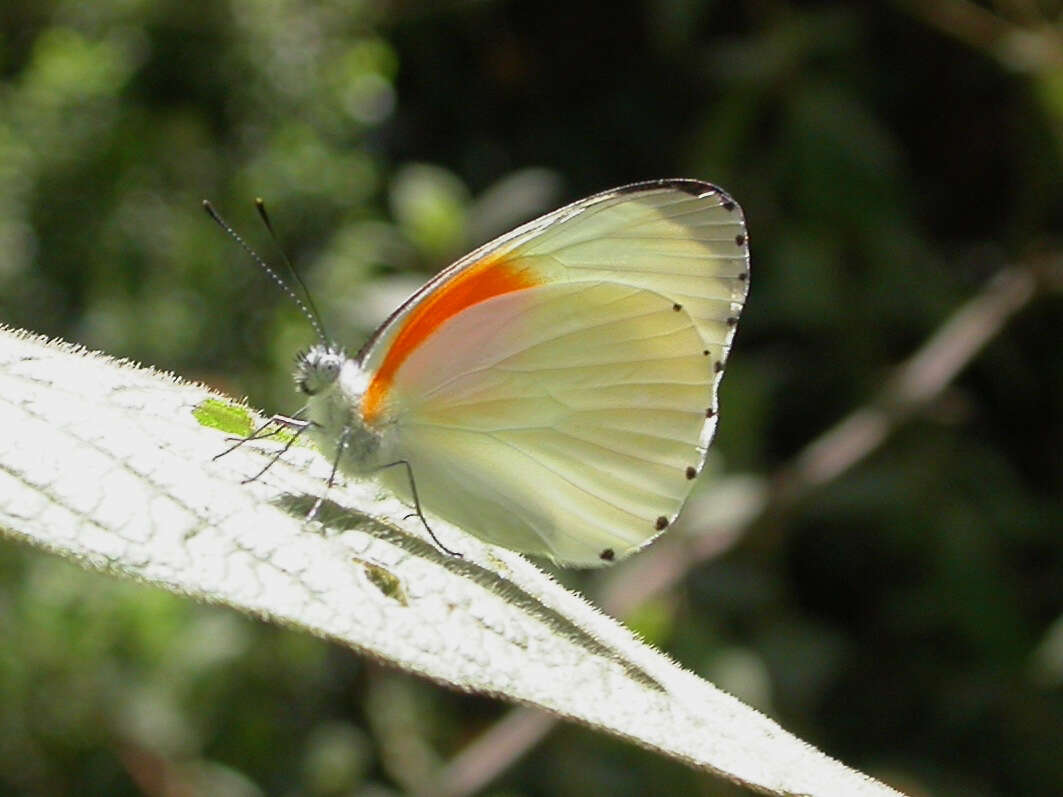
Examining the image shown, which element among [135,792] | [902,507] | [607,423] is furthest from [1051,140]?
[135,792]

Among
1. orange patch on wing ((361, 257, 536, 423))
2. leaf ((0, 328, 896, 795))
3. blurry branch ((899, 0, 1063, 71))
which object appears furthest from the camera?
blurry branch ((899, 0, 1063, 71))

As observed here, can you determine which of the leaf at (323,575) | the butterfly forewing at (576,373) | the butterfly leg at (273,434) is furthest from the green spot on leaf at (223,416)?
the butterfly forewing at (576,373)

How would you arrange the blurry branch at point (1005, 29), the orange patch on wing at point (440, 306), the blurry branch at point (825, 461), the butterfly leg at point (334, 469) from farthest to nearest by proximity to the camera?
the blurry branch at point (1005, 29) → the blurry branch at point (825, 461) → the orange patch on wing at point (440, 306) → the butterfly leg at point (334, 469)

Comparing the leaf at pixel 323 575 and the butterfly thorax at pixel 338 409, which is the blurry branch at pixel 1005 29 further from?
Result: the leaf at pixel 323 575

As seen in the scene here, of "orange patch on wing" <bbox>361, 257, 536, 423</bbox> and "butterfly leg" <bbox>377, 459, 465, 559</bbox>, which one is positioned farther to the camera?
"orange patch on wing" <bbox>361, 257, 536, 423</bbox>

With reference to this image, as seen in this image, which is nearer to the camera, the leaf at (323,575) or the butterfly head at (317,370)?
the leaf at (323,575)

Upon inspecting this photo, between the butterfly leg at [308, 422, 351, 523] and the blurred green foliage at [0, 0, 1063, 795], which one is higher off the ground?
the butterfly leg at [308, 422, 351, 523]

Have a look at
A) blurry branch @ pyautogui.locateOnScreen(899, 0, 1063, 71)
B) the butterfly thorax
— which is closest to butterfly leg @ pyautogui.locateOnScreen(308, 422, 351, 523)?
the butterfly thorax

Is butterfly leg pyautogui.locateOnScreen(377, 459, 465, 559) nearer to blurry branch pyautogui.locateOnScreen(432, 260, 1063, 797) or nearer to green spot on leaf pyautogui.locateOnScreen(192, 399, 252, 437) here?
green spot on leaf pyautogui.locateOnScreen(192, 399, 252, 437)
